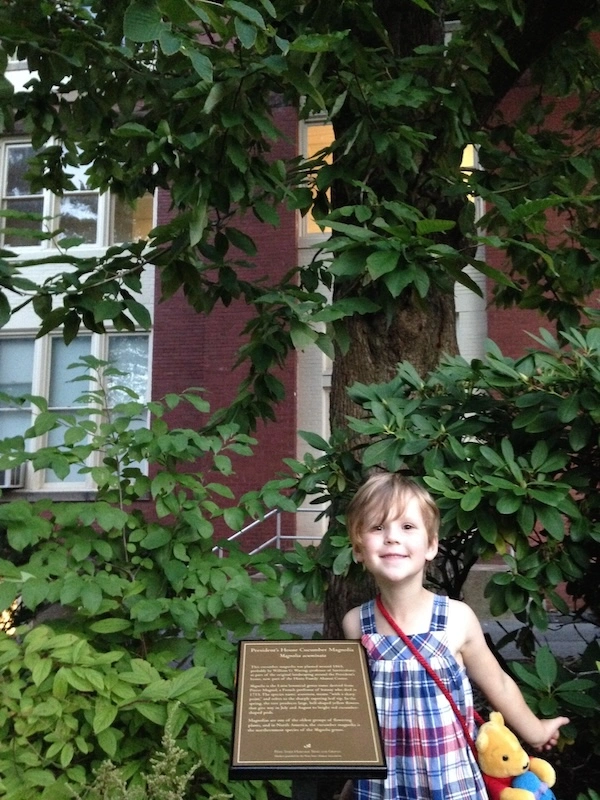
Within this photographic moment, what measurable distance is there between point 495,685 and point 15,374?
36.0ft

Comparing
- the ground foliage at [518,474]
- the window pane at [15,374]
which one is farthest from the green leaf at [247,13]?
the window pane at [15,374]

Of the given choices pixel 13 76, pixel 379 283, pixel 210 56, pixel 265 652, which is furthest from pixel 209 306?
pixel 13 76

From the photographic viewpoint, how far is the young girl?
1.75 metres

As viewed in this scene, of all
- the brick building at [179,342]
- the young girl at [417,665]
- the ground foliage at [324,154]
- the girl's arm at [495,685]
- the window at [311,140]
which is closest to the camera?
the young girl at [417,665]

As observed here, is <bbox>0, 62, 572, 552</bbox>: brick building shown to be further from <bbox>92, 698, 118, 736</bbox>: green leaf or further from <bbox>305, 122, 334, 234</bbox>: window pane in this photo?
<bbox>92, 698, 118, 736</bbox>: green leaf

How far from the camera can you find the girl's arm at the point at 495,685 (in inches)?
73.4

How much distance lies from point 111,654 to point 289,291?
1.76 meters

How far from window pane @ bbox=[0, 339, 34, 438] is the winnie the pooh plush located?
35.5 ft

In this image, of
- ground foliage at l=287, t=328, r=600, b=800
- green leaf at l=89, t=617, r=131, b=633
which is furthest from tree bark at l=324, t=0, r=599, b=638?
green leaf at l=89, t=617, r=131, b=633

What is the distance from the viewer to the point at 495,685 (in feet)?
6.15

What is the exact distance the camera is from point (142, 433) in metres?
2.53

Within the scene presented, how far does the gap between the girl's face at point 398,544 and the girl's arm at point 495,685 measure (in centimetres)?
21

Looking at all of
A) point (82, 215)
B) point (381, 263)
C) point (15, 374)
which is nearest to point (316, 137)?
point (82, 215)

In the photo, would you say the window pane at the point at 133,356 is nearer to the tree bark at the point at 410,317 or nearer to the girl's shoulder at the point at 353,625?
the tree bark at the point at 410,317
